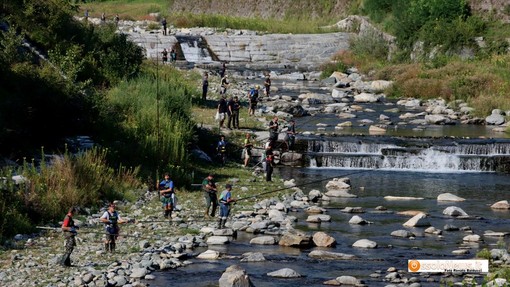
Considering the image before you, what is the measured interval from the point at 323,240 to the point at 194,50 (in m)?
60.4

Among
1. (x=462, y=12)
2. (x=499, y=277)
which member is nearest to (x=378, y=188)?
(x=499, y=277)

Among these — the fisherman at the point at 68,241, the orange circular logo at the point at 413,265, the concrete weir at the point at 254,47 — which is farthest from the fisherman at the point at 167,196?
the concrete weir at the point at 254,47

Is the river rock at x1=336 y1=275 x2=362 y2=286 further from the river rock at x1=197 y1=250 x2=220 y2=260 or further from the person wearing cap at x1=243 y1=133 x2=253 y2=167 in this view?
the person wearing cap at x1=243 y1=133 x2=253 y2=167

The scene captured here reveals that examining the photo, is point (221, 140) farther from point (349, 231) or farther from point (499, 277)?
point (499, 277)

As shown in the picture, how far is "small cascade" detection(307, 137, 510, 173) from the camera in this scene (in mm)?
43750

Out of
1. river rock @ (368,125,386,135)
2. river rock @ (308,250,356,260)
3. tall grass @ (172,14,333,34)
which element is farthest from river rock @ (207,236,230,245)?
tall grass @ (172,14,333,34)

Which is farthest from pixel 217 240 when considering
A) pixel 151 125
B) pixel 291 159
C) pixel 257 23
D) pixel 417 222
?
pixel 257 23

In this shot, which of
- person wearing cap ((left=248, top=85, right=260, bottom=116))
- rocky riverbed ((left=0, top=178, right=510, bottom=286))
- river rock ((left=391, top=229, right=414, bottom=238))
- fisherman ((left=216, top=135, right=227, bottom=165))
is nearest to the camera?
rocky riverbed ((left=0, top=178, right=510, bottom=286))

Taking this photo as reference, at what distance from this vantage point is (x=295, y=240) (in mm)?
27781

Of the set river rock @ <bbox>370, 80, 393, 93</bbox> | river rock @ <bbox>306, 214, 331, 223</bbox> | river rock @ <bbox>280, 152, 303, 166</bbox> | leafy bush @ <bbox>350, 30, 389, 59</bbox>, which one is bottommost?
river rock @ <bbox>280, 152, 303, 166</bbox>

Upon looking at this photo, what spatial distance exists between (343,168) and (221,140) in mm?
5935

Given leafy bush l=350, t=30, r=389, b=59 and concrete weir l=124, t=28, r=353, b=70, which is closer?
leafy bush l=350, t=30, r=389, b=59

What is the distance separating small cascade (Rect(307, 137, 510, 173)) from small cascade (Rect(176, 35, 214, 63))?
138 feet

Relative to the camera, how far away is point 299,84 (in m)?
73.9
